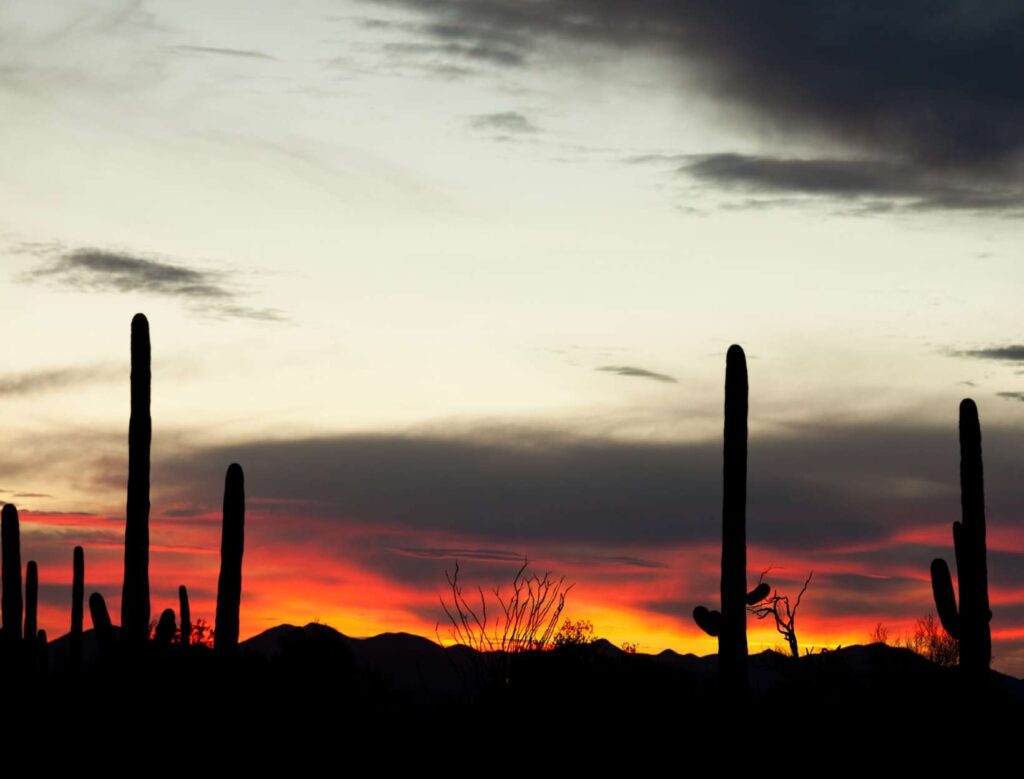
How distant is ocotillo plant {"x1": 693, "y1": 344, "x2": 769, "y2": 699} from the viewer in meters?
21.2

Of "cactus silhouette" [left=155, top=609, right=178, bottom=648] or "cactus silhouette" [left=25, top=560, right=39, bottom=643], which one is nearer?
"cactus silhouette" [left=155, top=609, right=178, bottom=648]

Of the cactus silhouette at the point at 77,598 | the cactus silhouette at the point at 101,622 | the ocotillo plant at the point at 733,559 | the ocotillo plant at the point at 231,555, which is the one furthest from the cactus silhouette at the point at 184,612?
the ocotillo plant at the point at 733,559

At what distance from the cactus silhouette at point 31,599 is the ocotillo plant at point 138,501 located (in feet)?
41.1

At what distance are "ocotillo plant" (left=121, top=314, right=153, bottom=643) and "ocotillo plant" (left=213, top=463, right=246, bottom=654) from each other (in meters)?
1.23

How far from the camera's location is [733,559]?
2150 centimetres

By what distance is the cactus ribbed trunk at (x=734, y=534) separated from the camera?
2119 cm

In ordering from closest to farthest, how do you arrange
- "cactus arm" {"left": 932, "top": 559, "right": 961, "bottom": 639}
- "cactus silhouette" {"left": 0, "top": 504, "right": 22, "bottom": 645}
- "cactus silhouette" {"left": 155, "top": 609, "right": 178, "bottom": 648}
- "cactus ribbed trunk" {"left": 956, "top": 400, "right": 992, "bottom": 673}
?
1. "cactus ribbed trunk" {"left": 956, "top": 400, "right": 992, "bottom": 673}
2. "cactus arm" {"left": 932, "top": 559, "right": 961, "bottom": 639}
3. "cactus silhouette" {"left": 155, "top": 609, "right": 178, "bottom": 648}
4. "cactus silhouette" {"left": 0, "top": 504, "right": 22, "bottom": 645}

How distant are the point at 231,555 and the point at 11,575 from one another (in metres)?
12.0

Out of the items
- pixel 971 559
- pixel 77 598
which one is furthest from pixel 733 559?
pixel 77 598

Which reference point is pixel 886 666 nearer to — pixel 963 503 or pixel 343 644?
pixel 963 503

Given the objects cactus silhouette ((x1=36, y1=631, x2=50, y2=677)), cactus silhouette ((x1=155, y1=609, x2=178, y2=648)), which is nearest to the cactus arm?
cactus silhouette ((x1=155, y1=609, x2=178, y2=648))

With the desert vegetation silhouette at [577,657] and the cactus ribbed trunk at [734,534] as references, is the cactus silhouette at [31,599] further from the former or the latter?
the cactus ribbed trunk at [734,534]

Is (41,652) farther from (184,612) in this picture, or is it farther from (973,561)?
(973,561)

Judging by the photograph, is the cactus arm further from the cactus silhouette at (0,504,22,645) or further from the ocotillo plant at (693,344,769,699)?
the cactus silhouette at (0,504,22,645)
